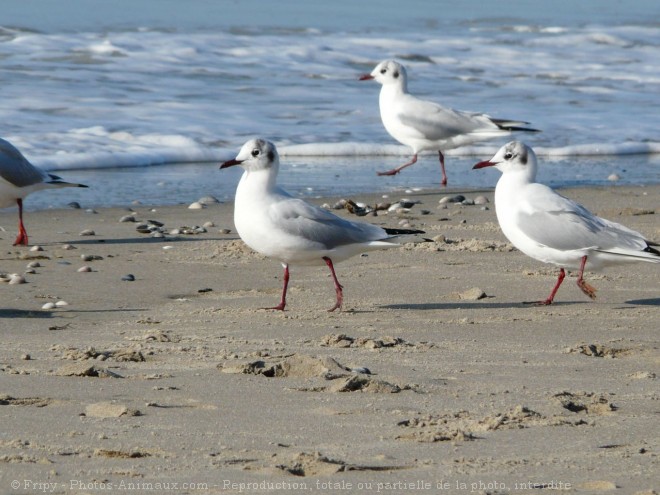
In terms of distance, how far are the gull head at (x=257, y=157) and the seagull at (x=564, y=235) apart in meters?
1.31

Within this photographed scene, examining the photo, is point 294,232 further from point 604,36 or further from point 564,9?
point 564,9

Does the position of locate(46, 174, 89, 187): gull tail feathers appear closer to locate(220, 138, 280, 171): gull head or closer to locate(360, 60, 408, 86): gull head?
locate(220, 138, 280, 171): gull head

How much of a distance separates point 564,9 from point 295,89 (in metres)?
16.2

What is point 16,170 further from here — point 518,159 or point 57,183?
point 518,159

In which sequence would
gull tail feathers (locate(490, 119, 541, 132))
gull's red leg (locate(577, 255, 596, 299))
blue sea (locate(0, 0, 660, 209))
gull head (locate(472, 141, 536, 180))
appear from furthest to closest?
gull tail feathers (locate(490, 119, 541, 132)), blue sea (locate(0, 0, 660, 209)), gull head (locate(472, 141, 536, 180)), gull's red leg (locate(577, 255, 596, 299))

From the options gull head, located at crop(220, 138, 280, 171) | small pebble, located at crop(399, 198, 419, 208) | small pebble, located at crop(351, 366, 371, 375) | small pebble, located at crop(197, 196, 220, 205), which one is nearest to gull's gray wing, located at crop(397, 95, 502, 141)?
small pebble, located at crop(399, 198, 419, 208)

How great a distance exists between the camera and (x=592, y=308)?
256 inches

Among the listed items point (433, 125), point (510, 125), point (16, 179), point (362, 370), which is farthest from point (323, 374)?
Result: point (510, 125)

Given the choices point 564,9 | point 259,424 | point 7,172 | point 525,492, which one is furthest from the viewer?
point 564,9

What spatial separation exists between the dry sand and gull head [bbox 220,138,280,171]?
71cm

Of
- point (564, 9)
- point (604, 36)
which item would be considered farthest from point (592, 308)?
point (564, 9)

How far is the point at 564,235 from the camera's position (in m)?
6.68

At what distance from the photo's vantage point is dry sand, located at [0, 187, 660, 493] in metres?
3.70

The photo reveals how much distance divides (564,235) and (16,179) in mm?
4091
